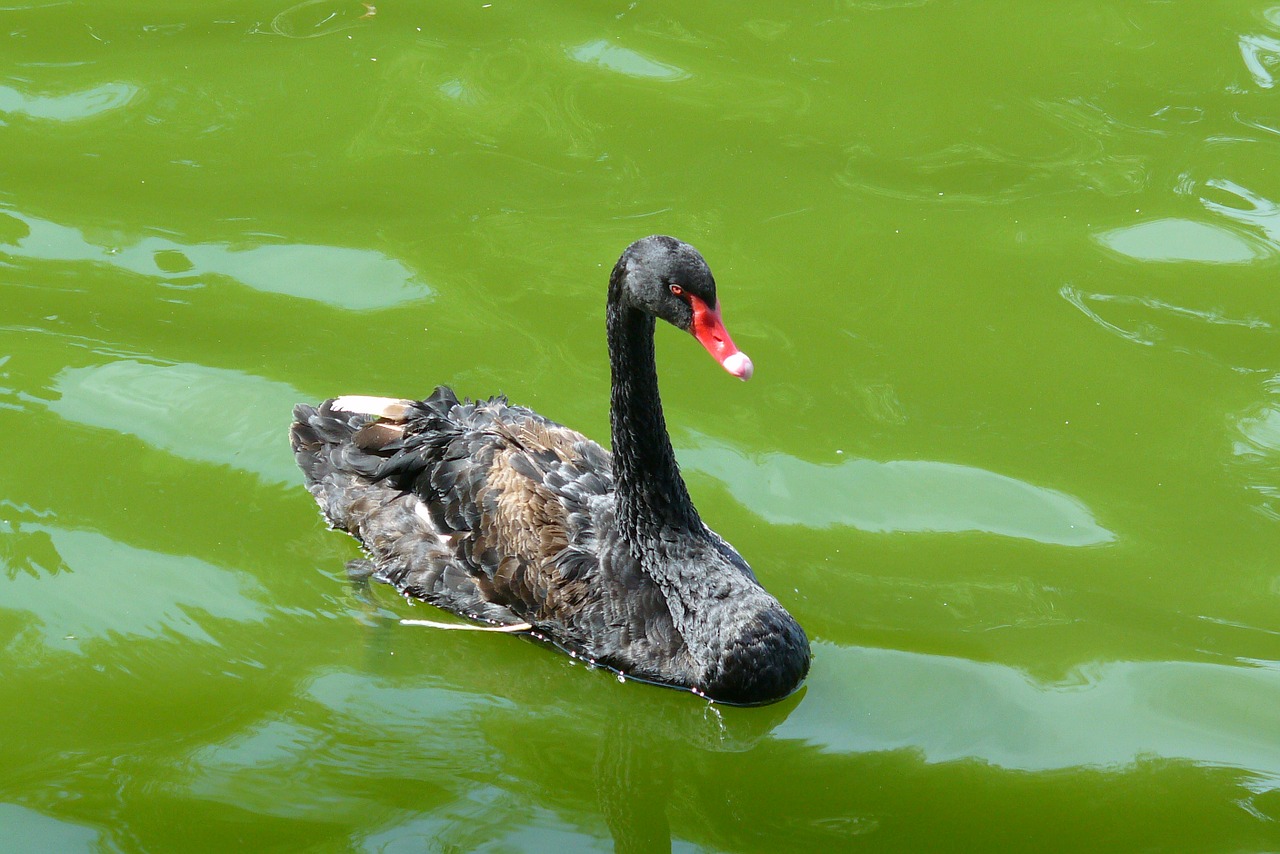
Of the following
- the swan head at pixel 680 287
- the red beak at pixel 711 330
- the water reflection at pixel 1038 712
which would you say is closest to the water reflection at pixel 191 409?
the swan head at pixel 680 287

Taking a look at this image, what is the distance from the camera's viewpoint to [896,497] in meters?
6.51

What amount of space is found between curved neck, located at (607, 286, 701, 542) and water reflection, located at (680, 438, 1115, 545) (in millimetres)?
774

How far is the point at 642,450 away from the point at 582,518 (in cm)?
51

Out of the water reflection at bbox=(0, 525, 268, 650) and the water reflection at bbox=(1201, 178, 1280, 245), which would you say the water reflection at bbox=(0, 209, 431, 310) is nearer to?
the water reflection at bbox=(0, 525, 268, 650)

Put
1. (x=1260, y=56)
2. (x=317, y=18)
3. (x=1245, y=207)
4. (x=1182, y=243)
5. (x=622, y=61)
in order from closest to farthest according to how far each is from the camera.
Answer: (x=1182, y=243), (x=1245, y=207), (x=1260, y=56), (x=622, y=61), (x=317, y=18)

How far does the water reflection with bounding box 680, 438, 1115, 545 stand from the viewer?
20.9 feet

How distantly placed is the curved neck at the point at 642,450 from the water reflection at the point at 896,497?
2.54 feet

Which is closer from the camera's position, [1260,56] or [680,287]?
[680,287]

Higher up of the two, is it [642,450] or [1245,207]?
[1245,207]

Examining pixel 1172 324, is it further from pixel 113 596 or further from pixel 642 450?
pixel 113 596

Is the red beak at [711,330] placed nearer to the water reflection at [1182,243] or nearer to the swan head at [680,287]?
the swan head at [680,287]

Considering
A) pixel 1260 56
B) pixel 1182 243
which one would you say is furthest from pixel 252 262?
pixel 1260 56

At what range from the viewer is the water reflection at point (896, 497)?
6.37 m

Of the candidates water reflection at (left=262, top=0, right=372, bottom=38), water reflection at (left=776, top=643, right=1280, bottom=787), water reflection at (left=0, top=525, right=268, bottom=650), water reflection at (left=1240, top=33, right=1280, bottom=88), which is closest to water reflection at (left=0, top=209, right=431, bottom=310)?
water reflection at (left=0, top=525, right=268, bottom=650)
